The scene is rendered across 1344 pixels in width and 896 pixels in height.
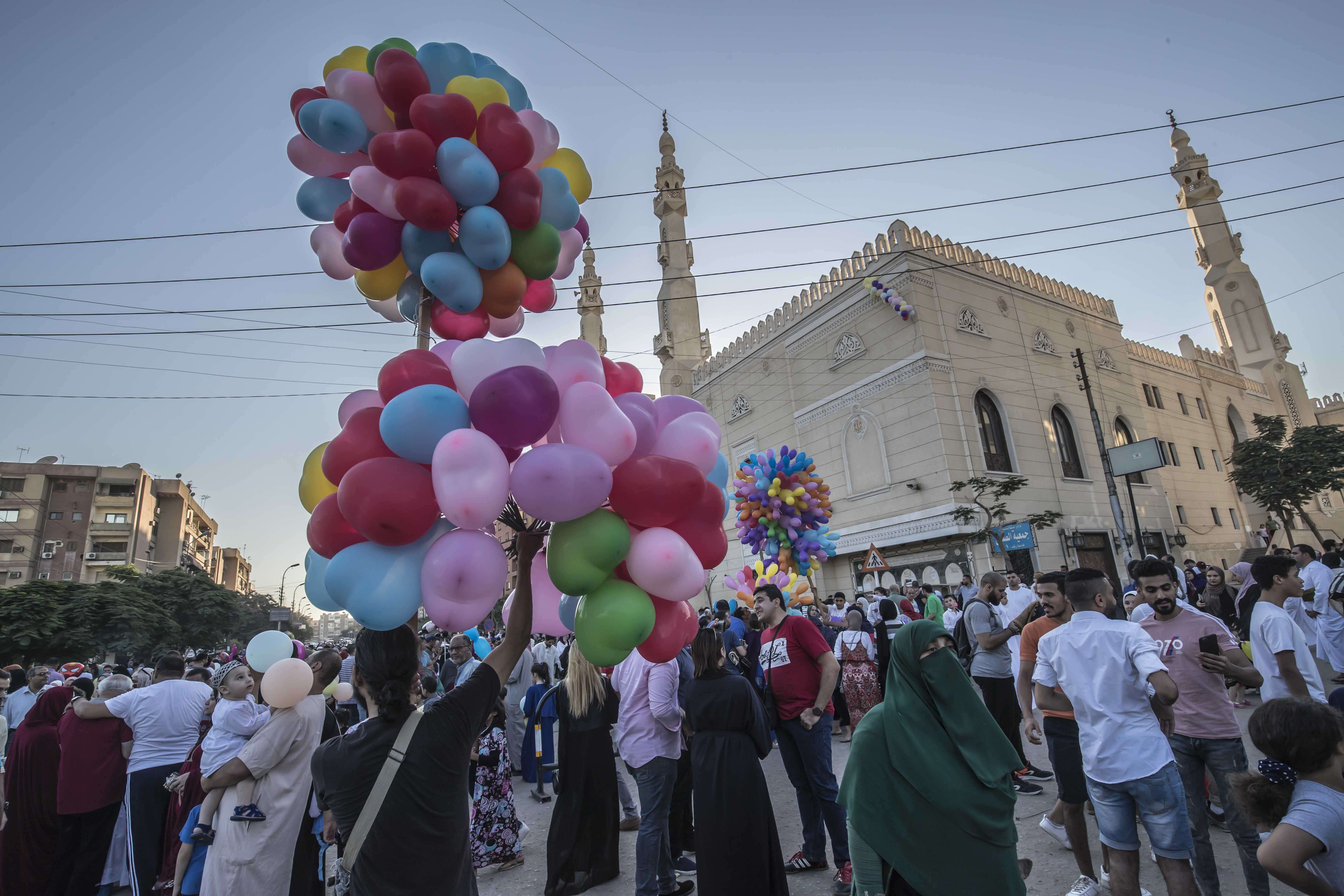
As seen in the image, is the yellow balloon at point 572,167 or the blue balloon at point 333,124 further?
the yellow balloon at point 572,167

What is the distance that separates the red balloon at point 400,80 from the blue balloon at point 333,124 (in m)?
0.16

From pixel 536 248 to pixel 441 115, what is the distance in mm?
619

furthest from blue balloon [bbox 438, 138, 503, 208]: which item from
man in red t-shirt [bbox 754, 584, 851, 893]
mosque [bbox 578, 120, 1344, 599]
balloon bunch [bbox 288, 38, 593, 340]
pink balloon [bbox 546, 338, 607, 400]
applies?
mosque [bbox 578, 120, 1344, 599]

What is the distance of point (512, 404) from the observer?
204 centimetres

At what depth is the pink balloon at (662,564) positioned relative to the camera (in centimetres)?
207

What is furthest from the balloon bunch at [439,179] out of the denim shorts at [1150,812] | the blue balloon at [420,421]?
the denim shorts at [1150,812]

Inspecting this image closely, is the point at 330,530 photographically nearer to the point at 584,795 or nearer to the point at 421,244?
the point at 421,244

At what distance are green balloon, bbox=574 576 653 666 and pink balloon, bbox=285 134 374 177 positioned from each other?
7.56 feet

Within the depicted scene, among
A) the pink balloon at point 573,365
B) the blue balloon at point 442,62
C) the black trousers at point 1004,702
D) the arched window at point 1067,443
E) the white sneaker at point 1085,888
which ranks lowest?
the white sneaker at point 1085,888

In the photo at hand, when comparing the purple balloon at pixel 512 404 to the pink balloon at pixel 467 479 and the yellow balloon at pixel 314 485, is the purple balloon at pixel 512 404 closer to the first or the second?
the pink balloon at pixel 467 479

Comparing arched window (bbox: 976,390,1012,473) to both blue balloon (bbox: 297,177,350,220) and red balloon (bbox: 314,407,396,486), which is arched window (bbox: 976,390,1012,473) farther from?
red balloon (bbox: 314,407,396,486)

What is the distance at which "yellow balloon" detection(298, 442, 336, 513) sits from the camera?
2.49 meters

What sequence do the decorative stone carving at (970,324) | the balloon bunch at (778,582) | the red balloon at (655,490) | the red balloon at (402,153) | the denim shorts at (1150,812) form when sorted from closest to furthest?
1. the red balloon at (655,490)
2. the red balloon at (402,153)
3. the denim shorts at (1150,812)
4. the balloon bunch at (778,582)
5. the decorative stone carving at (970,324)

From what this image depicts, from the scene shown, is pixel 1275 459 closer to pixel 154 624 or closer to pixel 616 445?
pixel 616 445
